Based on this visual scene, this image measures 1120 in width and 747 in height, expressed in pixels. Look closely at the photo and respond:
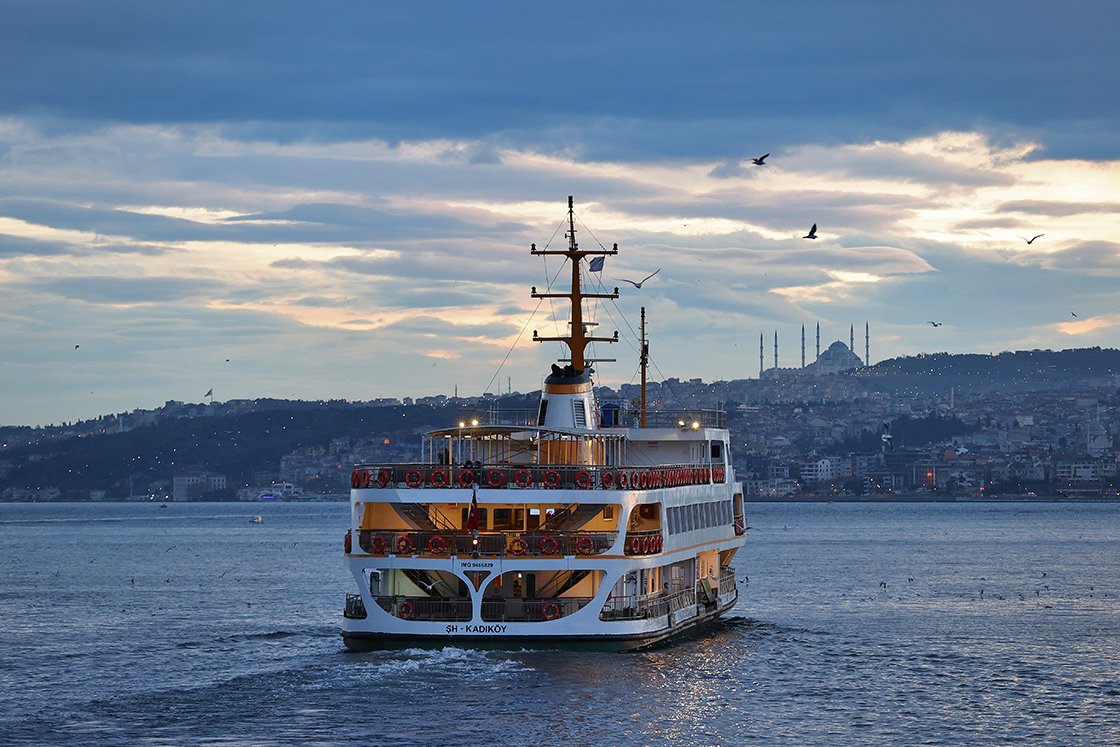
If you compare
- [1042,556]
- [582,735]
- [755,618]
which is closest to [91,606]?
[755,618]

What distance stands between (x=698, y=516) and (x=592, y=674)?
9966 mm

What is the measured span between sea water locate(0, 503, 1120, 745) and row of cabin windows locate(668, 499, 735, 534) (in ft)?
9.51

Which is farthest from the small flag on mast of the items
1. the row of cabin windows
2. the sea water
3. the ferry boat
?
the row of cabin windows

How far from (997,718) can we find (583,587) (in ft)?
29.0

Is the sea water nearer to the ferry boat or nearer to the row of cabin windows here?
the ferry boat

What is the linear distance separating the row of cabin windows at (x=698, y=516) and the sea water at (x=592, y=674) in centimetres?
290

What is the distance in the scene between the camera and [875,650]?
42.9 meters

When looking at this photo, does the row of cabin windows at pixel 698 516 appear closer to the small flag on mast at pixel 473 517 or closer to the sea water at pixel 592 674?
the sea water at pixel 592 674

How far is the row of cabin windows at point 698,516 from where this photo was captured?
40562 mm

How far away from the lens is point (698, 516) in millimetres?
43531

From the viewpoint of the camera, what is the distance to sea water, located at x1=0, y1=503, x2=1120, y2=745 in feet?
101

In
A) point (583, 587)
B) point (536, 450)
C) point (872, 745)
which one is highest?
point (536, 450)

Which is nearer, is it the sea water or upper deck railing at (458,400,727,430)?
the sea water

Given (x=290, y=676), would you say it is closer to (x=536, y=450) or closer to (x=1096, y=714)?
(x=536, y=450)
